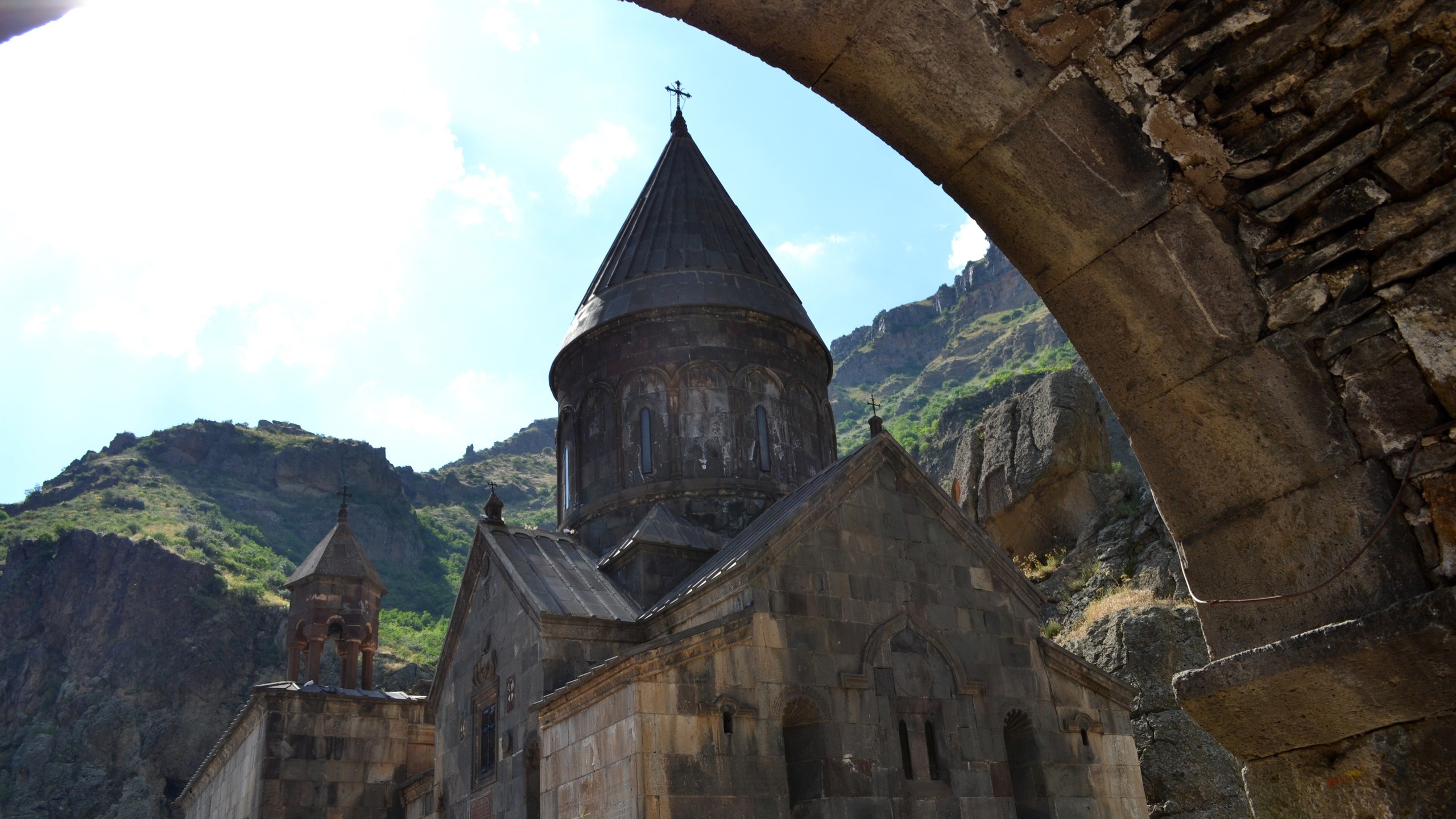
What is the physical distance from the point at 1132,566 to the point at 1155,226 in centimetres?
1282

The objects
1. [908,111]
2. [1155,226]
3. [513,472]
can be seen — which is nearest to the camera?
[1155,226]

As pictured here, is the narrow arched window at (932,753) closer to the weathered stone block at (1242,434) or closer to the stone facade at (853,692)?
the stone facade at (853,692)

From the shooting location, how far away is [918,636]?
812 cm

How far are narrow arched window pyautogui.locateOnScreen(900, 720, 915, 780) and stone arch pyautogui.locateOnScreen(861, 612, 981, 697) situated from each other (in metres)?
0.47

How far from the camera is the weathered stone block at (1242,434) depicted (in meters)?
2.44

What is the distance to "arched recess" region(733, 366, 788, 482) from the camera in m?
11.5

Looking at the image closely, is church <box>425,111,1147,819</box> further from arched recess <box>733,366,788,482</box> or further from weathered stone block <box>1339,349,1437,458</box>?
weathered stone block <box>1339,349,1437,458</box>

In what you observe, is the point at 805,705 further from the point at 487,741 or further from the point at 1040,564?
the point at 1040,564

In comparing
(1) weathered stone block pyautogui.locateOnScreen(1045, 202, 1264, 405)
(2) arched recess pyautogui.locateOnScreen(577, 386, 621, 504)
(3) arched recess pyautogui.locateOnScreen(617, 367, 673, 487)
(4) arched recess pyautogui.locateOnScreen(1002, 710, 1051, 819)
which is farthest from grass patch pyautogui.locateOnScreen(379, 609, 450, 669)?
(1) weathered stone block pyautogui.locateOnScreen(1045, 202, 1264, 405)

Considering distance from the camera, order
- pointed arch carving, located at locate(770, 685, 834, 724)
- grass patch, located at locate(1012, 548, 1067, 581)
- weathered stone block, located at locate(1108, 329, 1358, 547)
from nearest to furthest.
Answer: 1. weathered stone block, located at locate(1108, 329, 1358, 547)
2. pointed arch carving, located at locate(770, 685, 834, 724)
3. grass patch, located at locate(1012, 548, 1067, 581)

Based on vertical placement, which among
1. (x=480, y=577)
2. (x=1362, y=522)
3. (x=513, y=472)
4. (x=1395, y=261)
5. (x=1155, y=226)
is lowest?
(x=1362, y=522)

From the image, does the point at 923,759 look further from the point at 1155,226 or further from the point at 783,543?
the point at 1155,226

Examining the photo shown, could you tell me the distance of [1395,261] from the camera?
233cm

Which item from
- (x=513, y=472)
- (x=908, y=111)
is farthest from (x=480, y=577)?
(x=513, y=472)
